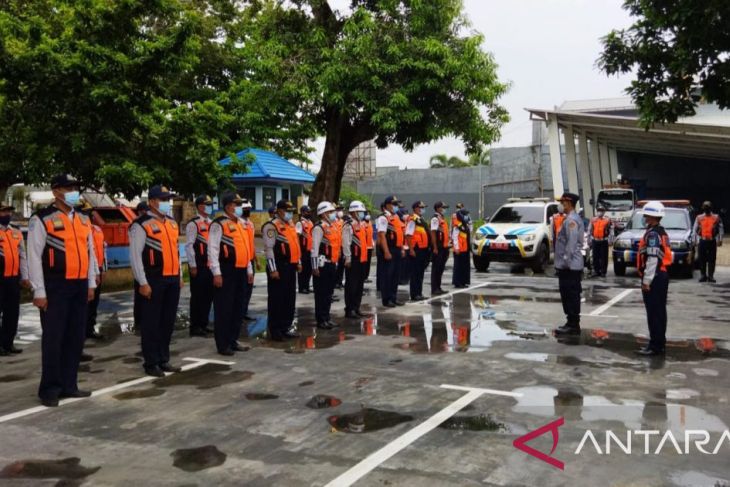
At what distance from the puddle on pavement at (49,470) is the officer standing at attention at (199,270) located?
483 cm

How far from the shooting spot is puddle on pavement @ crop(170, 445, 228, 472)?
14.0ft

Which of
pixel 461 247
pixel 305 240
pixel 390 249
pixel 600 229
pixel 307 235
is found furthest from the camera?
pixel 600 229

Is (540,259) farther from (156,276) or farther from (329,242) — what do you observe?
(156,276)

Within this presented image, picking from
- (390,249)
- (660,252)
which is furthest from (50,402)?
(390,249)

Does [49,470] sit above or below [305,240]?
below

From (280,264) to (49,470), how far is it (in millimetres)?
4715

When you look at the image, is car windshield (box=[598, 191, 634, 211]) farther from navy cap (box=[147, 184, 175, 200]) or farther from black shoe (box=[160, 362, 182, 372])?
black shoe (box=[160, 362, 182, 372])

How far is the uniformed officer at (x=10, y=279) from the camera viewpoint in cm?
809

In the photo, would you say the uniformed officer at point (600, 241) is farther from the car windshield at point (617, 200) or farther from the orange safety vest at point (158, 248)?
the car windshield at point (617, 200)

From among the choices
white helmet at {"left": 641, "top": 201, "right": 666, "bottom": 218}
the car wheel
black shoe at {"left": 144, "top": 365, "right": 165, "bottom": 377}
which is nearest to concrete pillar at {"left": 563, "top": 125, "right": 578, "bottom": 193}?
the car wheel

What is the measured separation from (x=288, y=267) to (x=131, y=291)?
6.76 metres

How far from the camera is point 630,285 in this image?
14.9 metres

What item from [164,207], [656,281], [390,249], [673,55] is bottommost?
[656,281]

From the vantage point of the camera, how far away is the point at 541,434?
15.9 ft
